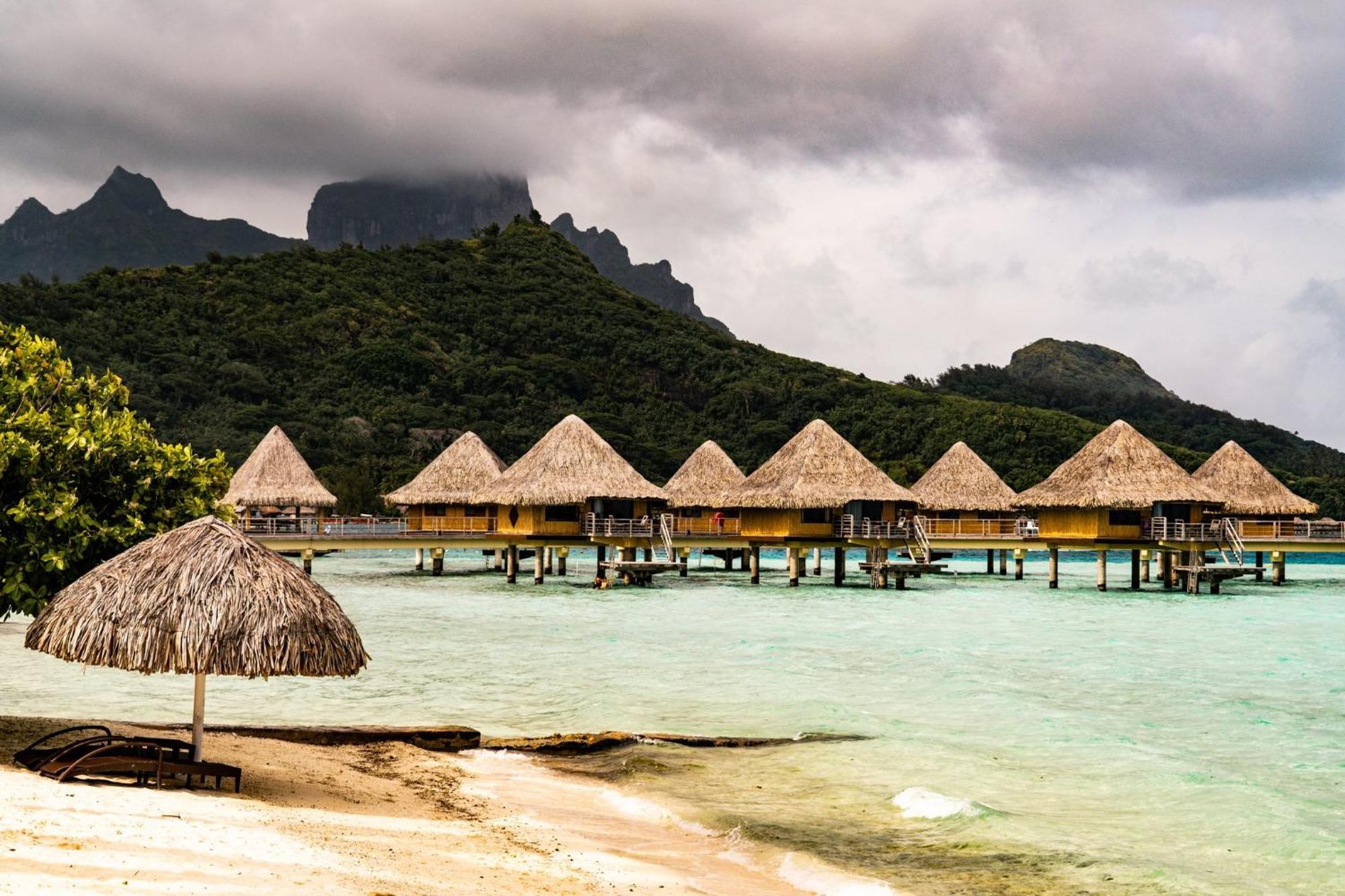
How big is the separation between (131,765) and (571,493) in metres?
28.4

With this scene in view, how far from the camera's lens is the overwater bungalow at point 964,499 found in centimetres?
4284

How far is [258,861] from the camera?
6570mm

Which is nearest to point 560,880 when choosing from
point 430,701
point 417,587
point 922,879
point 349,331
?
point 922,879

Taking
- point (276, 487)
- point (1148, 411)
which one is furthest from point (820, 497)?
point (1148, 411)

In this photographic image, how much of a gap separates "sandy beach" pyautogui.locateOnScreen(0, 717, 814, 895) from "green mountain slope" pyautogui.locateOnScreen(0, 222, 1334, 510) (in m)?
50.1

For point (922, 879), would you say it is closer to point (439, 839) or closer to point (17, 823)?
point (439, 839)

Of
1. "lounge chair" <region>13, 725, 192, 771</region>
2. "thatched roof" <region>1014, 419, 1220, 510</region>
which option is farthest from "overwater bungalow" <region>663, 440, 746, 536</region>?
"lounge chair" <region>13, 725, 192, 771</region>

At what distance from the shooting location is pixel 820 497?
35.6m

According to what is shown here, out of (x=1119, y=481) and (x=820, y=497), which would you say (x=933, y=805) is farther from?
(x=1119, y=481)

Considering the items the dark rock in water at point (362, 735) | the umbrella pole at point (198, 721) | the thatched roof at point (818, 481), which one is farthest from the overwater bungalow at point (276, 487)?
the umbrella pole at point (198, 721)

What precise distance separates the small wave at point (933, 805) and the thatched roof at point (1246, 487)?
1385 inches

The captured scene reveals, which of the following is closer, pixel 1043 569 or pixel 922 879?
pixel 922 879

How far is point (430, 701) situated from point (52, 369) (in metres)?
6.38

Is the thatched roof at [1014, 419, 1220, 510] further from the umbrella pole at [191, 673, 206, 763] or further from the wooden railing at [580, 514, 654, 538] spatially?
the umbrella pole at [191, 673, 206, 763]
